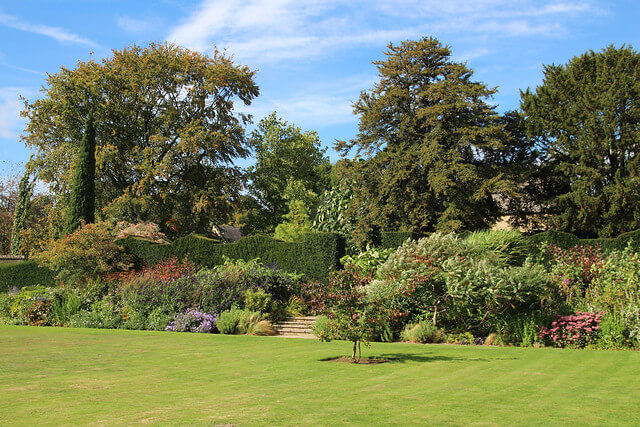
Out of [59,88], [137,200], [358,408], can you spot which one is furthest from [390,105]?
[358,408]

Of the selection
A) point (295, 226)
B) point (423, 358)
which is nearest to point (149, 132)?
point (295, 226)

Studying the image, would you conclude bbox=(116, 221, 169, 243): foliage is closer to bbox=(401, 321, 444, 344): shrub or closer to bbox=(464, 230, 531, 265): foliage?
bbox=(464, 230, 531, 265): foliage

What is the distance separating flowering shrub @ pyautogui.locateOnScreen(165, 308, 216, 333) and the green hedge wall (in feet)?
16.3

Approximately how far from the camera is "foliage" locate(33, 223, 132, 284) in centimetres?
2162

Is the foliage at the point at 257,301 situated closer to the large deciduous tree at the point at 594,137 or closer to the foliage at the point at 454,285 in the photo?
the foliage at the point at 454,285

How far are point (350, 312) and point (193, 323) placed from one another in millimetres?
8311

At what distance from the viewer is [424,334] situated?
13.5 meters

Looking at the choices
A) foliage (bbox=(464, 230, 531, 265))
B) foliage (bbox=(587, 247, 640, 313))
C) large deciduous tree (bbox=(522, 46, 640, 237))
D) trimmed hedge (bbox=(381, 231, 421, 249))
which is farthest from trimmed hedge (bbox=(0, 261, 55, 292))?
large deciduous tree (bbox=(522, 46, 640, 237))

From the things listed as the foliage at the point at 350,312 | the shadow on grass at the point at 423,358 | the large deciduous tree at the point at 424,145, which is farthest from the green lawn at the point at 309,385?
the large deciduous tree at the point at 424,145

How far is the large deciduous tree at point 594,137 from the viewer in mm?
24297

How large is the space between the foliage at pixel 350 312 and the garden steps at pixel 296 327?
6.05 m

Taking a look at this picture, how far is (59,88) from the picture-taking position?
106 ft

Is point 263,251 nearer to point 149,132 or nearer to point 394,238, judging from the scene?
point 394,238

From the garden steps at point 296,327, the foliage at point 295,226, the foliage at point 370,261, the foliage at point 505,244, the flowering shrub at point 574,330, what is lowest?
the garden steps at point 296,327
